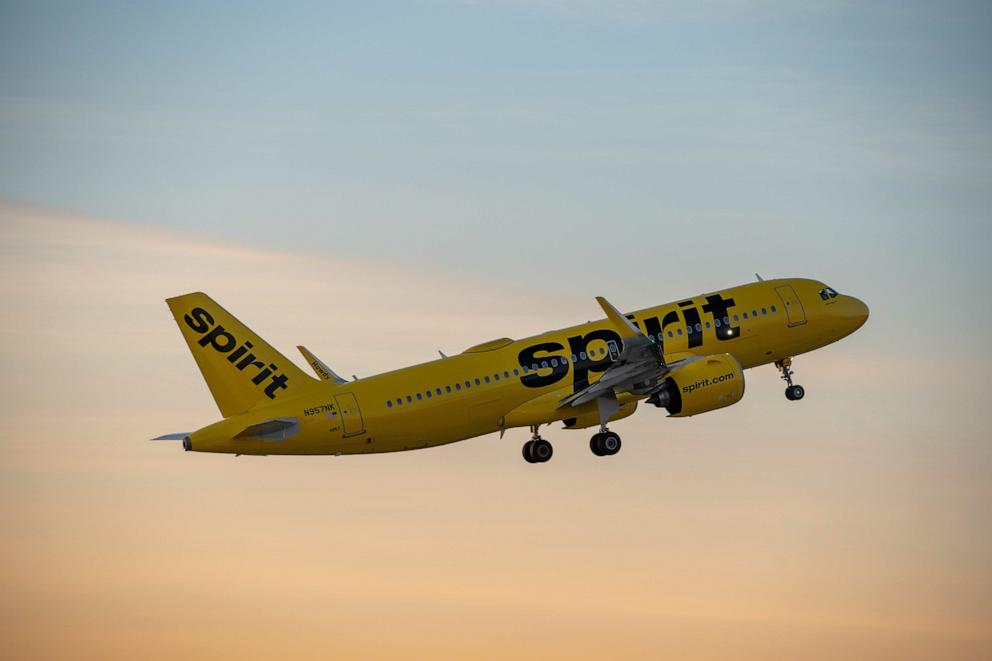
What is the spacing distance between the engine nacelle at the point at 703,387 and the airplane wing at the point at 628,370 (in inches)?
30.2

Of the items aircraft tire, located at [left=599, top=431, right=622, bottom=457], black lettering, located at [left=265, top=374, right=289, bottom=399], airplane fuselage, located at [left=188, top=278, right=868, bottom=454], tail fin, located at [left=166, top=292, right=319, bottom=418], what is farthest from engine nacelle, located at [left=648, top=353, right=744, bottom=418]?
black lettering, located at [left=265, top=374, right=289, bottom=399]

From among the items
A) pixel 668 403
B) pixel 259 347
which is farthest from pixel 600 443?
pixel 259 347

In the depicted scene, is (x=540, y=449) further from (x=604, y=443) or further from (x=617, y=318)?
(x=617, y=318)

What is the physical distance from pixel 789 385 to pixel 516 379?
17.3 m

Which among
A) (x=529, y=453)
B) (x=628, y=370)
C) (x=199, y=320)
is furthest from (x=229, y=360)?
(x=628, y=370)

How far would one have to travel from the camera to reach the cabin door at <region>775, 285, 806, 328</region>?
8225 cm

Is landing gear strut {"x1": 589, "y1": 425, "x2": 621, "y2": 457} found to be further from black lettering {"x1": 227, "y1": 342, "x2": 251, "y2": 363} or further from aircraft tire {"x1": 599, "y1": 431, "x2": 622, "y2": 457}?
black lettering {"x1": 227, "y1": 342, "x2": 251, "y2": 363}

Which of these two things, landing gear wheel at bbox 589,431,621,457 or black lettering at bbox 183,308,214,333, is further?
landing gear wheel at bbox 589,431,621,457

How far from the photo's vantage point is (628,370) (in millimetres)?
74062

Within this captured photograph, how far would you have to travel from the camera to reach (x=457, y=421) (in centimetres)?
7350

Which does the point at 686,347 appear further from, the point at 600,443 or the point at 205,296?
the point at 205,296

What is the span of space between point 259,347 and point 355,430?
19.2 feet

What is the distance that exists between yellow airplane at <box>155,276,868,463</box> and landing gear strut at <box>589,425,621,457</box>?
0.05 metres

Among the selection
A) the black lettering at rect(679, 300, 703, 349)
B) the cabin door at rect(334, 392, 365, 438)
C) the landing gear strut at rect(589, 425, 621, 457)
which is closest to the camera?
the cabin door at rect(334, 392, 365, 438)
